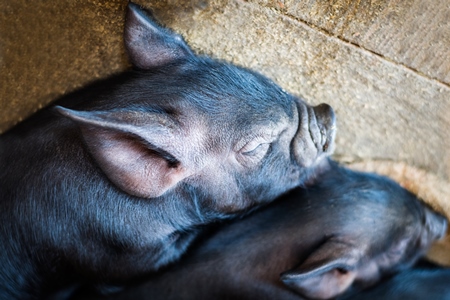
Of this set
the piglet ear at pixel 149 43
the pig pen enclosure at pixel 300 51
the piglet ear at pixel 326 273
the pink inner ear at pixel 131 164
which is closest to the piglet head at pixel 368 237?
the piglet ear at pixel 326 273

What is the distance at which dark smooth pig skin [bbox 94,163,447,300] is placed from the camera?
9.78 ft

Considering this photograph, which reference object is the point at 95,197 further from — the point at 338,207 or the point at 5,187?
the point at 338,207

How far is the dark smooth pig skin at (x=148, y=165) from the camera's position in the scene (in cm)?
247

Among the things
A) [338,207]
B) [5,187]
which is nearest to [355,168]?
[338,207]

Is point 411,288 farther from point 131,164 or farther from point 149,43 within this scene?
point 149,43

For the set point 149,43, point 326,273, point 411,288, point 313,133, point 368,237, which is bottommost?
point 411,288

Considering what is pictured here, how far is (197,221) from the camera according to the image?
2885mm

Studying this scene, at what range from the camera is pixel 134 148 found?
230 centimetres

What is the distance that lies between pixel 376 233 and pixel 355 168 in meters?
0.58

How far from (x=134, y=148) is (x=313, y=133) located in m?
0.91

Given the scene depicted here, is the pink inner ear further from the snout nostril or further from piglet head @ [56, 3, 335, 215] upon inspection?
the snout nostril

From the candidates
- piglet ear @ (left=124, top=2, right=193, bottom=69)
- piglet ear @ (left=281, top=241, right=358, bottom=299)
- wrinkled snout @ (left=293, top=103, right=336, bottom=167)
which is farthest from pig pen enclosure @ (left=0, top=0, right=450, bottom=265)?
piglet ear @ (left=281, top=241, right=358, bottom=299)

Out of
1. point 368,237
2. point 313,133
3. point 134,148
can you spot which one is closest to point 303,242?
point 368,237

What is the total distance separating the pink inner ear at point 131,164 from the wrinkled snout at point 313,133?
1.98 feet
